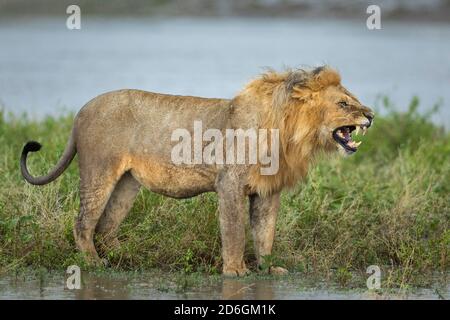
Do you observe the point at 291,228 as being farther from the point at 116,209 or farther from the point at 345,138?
the point at 116,209

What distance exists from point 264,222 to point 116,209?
44.4 inches

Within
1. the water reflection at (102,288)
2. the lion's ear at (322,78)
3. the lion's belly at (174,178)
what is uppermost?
the lion's ear at (322,78)

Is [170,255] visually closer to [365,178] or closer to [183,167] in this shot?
[183,167]

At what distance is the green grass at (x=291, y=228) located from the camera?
9219 millimetres

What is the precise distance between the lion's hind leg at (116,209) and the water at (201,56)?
7.93 metres

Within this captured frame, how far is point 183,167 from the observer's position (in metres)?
9.09

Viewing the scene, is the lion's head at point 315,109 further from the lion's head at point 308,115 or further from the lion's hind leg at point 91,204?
the lion's hind leg at point 91,204

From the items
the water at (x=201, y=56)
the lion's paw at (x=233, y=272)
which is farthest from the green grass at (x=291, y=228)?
the water at (x=201, y=56)

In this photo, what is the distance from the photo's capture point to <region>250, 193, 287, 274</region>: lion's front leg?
927 cm

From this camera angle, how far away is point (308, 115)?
898 cm

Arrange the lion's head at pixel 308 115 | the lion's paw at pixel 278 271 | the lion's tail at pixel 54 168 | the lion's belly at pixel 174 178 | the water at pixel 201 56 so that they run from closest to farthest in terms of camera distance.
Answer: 1. the lion's head at pixel 308 115
2. the lion's belly at pixel 174 178
3. the lion's paw at pixel 278 271
4. the lion's tail at pixel 54 168
5. the water at pixel 201 56

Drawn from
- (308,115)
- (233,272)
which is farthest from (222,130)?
(233,272)

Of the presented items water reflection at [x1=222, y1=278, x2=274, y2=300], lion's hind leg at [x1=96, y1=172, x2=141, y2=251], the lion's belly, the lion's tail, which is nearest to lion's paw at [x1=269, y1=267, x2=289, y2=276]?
water reflection at [x1=222, y1=278, x2=274, y2=300]

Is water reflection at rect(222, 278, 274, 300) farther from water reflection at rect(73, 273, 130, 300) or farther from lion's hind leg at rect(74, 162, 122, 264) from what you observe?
lion's hind leg at rect(74, 162, 122, 264)
